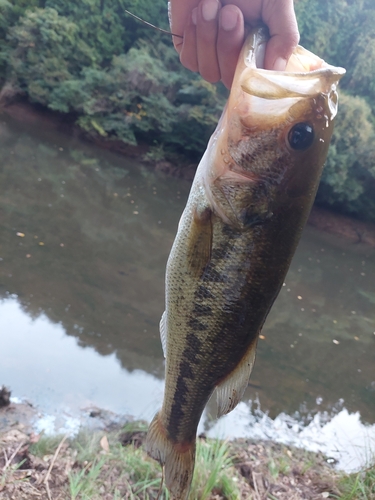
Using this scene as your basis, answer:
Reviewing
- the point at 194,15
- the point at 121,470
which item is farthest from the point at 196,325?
the point at 121,470

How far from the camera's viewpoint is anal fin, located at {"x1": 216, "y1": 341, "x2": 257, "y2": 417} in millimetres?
1520

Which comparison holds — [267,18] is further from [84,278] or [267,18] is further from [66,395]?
[84,278]

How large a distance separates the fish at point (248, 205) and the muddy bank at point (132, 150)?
48.4ft

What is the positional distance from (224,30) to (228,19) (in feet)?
0.12

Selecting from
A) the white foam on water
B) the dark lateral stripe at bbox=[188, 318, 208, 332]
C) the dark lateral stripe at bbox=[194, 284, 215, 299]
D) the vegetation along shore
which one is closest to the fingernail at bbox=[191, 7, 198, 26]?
the dark lateral stripe at bbox=[194, 284, 215, 299]

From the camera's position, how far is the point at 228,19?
137 centimetres

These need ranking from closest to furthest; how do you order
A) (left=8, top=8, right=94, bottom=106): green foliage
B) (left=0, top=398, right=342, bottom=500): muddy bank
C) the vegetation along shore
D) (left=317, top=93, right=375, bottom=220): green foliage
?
(left=0, top=398, right=342, bottom=500): muddy bank → (left=317, top=93, right=375, bottom=220): green foliage → (left=8, top=8, right=94, bottom=106): green foliage → the vegetation along shore

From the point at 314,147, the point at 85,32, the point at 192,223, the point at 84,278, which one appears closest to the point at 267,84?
the point at 314,147

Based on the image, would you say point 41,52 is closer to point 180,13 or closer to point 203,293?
point 180,13

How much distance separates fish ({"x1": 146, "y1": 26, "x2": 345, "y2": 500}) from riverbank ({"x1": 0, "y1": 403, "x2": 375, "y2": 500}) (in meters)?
1.42

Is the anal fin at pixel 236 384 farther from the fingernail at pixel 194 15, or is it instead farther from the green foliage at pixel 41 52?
the green foliage at pixel 41 52

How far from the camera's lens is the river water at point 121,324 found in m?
3.90

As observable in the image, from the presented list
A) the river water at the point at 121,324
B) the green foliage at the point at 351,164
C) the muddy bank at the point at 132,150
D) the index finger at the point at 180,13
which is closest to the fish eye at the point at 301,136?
the index finger at the point at 180,13

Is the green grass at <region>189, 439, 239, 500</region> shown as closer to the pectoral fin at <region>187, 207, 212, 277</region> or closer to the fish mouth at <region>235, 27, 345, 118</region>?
the pectoral fin at <region>187, 207, 212, 277</region>
